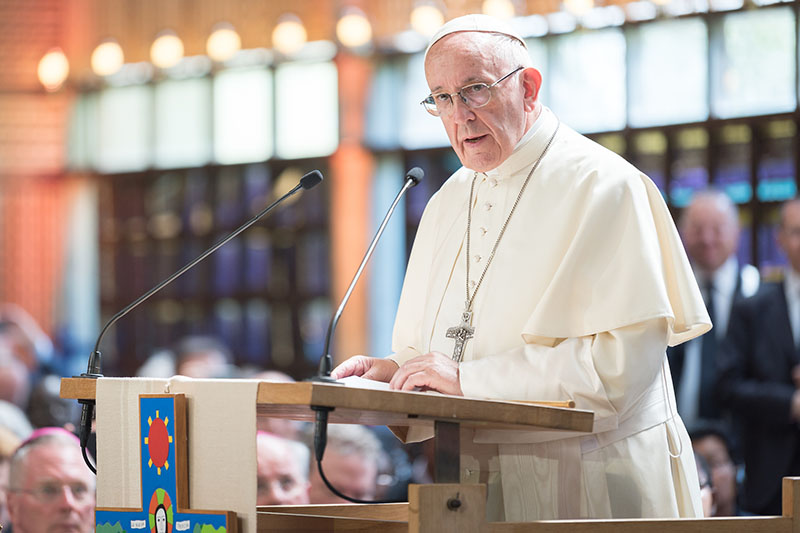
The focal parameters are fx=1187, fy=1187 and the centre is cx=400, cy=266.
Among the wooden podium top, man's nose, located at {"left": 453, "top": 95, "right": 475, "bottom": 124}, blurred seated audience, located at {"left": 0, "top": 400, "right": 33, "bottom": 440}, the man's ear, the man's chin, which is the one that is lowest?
the man's chin

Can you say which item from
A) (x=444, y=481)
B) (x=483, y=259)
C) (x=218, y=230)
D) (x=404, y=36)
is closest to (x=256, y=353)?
(x=218, y=230)

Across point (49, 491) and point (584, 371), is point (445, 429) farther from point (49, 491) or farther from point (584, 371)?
point (49, 491)

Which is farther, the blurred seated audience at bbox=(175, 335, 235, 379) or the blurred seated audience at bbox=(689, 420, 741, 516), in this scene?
the blurred seated audience at bbox=(175, 335, 235, 379)

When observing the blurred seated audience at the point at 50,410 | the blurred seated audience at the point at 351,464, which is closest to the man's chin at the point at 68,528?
the blurred seated audience at the point at 351,464

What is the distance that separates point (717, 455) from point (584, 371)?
10.4ft

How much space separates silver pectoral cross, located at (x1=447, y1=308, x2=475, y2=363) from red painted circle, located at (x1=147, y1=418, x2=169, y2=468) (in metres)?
0.83

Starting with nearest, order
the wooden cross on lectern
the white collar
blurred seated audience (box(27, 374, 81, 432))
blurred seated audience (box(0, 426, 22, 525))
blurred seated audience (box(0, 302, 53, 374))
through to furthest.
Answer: the wooden cross on lectern
blurred seated audience (box(0, 426, 22, 525))
the white collar
blurred seated audience (box(27, 374, 81, 432))
blurred seated audience (box(0, 302, 53, 374))

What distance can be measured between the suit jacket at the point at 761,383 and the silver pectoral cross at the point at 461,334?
293 centimetres

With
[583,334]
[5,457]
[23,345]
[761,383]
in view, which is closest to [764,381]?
[761,383]

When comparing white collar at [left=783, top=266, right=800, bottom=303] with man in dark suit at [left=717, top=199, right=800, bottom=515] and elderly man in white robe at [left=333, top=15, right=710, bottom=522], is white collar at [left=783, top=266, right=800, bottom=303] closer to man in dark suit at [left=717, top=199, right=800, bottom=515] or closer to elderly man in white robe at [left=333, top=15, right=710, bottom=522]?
man in dark suit at [left=717, top=199, right=800, bottom=515]

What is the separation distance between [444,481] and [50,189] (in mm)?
12600

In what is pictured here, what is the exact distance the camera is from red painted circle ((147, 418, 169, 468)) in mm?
2199

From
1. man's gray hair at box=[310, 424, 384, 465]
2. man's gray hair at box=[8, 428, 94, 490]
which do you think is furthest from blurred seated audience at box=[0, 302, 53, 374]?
man's gray hair at box=[8, 428, 94, 490]

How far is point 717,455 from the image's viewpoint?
5.38m
